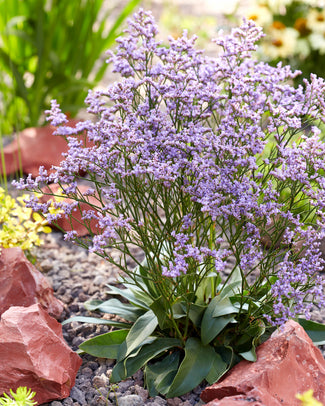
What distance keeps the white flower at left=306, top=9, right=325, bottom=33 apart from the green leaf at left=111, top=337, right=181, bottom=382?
3.80 metres

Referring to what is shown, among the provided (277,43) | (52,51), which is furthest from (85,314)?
(277,43)

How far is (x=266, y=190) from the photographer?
1.85 metres

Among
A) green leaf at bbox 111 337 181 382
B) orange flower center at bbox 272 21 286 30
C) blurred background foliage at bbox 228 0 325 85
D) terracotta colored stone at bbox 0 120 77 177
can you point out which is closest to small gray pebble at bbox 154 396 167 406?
green leaf at bbox 111 337 181 382

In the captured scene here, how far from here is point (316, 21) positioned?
17.0 ft

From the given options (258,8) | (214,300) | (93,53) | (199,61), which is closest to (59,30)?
(93,53)

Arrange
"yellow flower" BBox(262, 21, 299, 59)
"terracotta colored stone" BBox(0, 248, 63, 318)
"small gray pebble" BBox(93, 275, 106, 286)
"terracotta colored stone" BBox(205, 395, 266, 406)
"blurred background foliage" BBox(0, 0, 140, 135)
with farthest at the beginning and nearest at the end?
"yellow flower" BBox(262, 21, 299, 59)
"blurred background foliage" BBox(0, 0, 140, 135)
"small gray pebble" BBox(93, 275, 106, 286)
"terracotta colored stone" BBox(0, 248, 63, 318)
"terracotta colored stone" BBox(205, 395, 266, 406)

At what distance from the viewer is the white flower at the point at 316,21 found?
5.13 m

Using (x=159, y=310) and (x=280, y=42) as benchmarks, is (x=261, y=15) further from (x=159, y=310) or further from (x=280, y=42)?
(x=159, y=310)

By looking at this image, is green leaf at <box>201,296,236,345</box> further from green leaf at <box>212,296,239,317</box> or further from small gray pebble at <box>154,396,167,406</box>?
small gray pebble at <box>154,396,167,406</box>

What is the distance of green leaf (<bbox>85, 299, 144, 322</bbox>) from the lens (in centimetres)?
247

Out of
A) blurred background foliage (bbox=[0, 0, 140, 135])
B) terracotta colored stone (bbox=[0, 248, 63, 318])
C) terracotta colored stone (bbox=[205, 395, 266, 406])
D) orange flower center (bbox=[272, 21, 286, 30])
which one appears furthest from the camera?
orange flower center (bbox=[272, 21, 286, 30])

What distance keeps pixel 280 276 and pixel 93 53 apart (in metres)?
3.06

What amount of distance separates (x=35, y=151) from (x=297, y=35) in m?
2.64

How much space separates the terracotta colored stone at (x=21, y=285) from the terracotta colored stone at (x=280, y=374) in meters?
0.91
